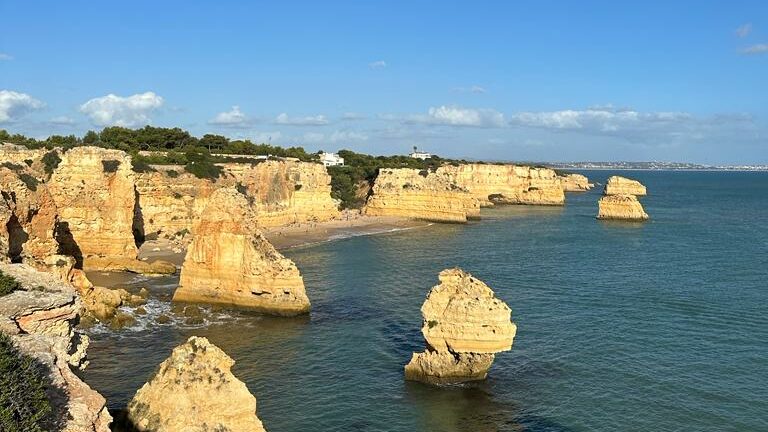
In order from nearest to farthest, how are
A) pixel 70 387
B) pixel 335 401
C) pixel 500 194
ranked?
pixel 70 387 < pixel 335 401 < pixel 500 194

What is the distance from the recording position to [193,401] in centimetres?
1809

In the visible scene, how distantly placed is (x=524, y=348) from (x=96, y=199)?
34224 mm

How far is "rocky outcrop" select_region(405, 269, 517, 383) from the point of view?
27266 millimetres

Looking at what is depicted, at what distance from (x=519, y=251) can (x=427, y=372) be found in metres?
41.9

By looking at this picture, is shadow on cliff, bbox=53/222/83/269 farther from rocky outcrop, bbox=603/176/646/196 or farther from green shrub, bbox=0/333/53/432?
rocky outcrop, bbox=603/176/646/196

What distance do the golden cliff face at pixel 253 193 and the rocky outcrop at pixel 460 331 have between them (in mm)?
30472

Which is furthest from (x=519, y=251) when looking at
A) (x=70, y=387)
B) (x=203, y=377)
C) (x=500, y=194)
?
(x=500, y=194)

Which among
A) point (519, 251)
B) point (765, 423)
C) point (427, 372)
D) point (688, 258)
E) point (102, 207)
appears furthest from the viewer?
point (519, 251)

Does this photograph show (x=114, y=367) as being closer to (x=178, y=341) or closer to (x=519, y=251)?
(x=178, y=341)

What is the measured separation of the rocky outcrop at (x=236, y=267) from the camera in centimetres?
3928

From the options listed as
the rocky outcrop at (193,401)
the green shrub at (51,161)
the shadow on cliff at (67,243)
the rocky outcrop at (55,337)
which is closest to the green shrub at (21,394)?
the rocky outcrop at (55,337)

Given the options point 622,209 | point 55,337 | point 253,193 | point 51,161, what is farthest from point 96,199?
point 622,209

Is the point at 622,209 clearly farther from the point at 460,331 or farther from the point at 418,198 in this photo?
the point at 460,331

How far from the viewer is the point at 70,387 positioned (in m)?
13.1
